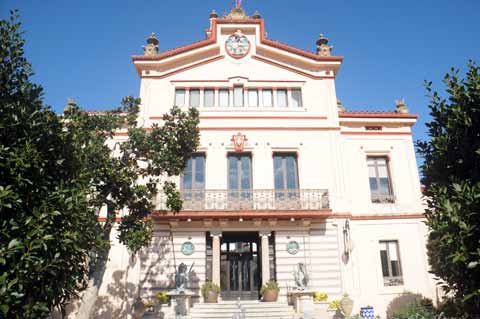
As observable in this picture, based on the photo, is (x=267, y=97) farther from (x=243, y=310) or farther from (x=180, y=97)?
(x=243, y=310)

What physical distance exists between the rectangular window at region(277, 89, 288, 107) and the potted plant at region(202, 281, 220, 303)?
10.3 meters

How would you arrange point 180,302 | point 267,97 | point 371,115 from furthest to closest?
1. point 267,97
2. point 371,115
3. point 180,302

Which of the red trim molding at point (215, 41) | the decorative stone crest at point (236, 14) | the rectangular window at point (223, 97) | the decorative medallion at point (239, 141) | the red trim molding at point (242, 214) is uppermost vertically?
the decorative stone crest at point (236, 14)

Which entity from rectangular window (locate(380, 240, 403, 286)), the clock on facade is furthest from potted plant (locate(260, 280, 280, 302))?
the clock on facade

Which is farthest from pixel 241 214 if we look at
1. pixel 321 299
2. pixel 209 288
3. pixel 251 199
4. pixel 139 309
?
pixel 139 309

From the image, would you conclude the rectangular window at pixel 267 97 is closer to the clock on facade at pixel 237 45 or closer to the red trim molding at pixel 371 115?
the clock on facade at pixel 237 45

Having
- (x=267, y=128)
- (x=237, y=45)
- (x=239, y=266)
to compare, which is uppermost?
(x=237, y=45)

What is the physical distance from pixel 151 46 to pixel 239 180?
958 cm

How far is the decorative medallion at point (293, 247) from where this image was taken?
1803cm

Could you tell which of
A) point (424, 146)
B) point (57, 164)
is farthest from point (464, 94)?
point (57, 164)

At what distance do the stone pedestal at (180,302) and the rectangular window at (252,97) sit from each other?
34.5 ft

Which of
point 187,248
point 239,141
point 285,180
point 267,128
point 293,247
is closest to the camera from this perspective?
point 187,248

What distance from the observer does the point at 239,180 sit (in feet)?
63.9

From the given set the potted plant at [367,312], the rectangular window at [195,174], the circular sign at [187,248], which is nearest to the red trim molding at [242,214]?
the circular sign at [187,248]
